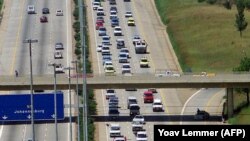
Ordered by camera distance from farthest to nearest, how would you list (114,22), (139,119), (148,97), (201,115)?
(114,22) < (148,97) < (201,115) < (139,119)

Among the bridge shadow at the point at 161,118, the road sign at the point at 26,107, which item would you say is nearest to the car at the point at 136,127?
the bridge shadow at the point at 161,118

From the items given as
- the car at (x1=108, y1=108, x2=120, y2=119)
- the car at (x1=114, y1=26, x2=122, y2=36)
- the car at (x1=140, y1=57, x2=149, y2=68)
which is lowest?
the car at (x1=108, y1=108, x2=120, y2=119)

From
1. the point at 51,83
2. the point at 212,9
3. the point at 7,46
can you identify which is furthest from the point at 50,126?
the point at 212,9

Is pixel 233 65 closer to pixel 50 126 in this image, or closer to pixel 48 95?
pixel 50 126

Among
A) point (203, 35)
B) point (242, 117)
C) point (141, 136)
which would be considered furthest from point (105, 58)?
point (141, 136)

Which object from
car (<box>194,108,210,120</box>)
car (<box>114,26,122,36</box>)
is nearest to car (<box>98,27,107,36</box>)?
car (<box>114,26,122,36</box>)

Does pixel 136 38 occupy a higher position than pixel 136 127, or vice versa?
pixel 136 38

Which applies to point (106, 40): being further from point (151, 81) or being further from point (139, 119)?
point (139, 119)

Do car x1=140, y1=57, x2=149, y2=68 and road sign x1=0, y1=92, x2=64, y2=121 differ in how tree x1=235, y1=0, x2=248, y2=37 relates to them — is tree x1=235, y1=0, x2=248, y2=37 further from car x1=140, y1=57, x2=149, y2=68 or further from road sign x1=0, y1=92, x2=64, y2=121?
road sign x1=0, y1=92, x2=64, y2=121
